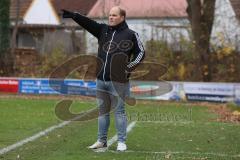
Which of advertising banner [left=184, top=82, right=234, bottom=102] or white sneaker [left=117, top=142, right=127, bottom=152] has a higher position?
white sneaker [left=117, top=142, right=127, bottom=152]

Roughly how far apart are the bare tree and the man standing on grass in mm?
15797

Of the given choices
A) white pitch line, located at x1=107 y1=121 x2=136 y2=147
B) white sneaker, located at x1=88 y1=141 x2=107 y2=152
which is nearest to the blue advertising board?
white pitch line, located at x1=107 y1=121 x2=136 y2=147

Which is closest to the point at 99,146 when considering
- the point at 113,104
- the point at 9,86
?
the point at 113,104

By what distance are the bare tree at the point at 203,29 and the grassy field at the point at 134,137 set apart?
8.15m

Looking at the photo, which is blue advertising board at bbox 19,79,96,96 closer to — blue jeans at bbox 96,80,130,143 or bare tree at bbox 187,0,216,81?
bare tree at bbox 187,0,216,81

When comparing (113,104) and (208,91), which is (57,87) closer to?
(208,91)

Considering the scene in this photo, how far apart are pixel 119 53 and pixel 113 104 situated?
783 millimetres

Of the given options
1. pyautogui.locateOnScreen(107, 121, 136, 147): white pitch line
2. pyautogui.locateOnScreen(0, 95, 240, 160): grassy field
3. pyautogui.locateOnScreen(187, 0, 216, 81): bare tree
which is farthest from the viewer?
pyautogui.locateOnScreen(187, 0, 216, 81): bare tree

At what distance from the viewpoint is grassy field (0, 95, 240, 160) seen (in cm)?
852

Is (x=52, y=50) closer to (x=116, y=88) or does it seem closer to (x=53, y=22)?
(x=53, y=22)

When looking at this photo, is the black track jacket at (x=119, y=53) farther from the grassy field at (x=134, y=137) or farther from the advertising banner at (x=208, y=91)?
the advertising banner at (x=208, y=91)

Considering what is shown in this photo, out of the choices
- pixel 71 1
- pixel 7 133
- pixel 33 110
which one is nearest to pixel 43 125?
pixel 7 133

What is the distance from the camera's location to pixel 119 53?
8781mm

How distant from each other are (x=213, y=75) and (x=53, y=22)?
64.4 feet
